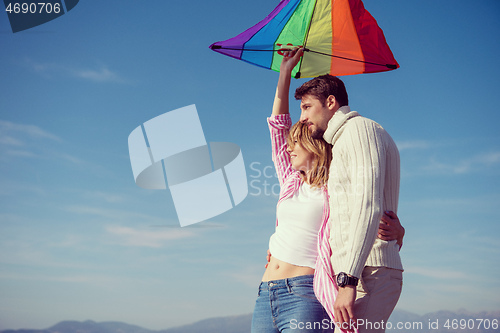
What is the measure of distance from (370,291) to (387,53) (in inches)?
102

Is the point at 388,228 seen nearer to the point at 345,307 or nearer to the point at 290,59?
the point at 345,307

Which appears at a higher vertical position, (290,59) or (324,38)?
(324,38)

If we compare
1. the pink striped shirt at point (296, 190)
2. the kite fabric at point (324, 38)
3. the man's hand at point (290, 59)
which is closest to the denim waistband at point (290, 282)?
the pink striped shirt at point (296, 190)

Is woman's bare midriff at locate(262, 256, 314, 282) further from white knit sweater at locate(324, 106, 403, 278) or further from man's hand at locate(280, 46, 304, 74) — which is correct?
man's hand at locate(280, 46, 304, 74)

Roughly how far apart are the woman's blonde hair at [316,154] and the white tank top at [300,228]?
0.23 ft

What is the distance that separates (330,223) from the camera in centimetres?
298

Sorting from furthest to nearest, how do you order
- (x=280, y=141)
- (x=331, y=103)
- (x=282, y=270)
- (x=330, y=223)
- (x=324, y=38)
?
(x=324, y=38) → (x=280, y=141) → (x=282, y=270) → (x=331, y=103) → (x=330, y=223)

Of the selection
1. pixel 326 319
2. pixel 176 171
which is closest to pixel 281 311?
pixel 326 319

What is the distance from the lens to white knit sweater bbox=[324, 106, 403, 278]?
2375 mm

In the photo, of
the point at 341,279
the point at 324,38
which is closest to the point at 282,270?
the point at 341,279

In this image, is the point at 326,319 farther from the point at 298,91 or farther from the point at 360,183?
the point at 298,91

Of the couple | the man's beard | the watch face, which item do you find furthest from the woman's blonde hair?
the watch face

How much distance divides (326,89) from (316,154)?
535 mm

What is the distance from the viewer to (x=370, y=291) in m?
2.46
